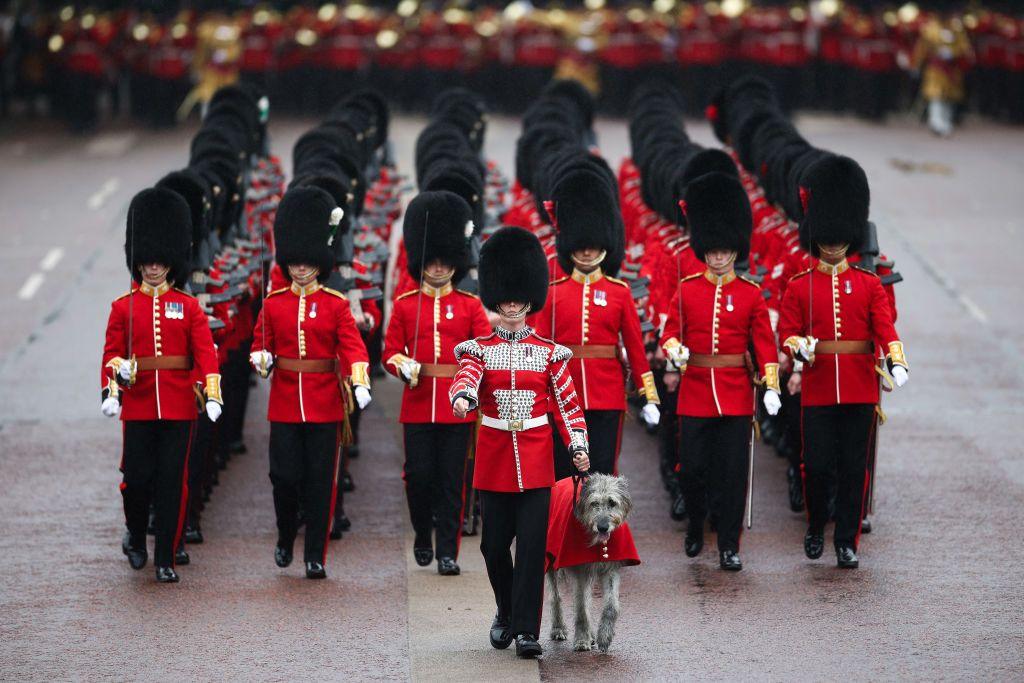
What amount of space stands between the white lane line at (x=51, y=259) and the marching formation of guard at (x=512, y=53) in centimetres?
599

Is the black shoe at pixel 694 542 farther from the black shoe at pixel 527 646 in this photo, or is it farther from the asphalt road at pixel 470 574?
the black shoe at pixel 527 646

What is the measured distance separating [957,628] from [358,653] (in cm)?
210

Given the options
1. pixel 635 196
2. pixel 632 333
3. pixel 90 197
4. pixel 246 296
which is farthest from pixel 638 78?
pixel 632 333

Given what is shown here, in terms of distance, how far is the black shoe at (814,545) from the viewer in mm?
7531

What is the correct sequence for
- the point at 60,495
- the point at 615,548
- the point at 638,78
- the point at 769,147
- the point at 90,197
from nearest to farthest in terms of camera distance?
the point at 615,548 < the point at 60,495 < the point at 769,147 < the point at 90,197 < the point at 638,78

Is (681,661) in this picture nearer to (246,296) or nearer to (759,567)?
(759,567)

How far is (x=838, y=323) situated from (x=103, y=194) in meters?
11.1

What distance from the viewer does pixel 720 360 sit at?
756 centimetres

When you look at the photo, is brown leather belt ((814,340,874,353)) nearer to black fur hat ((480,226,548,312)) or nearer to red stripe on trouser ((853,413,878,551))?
red stripe on trouser ((853,413,878,551))

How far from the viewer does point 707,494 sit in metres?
7.86

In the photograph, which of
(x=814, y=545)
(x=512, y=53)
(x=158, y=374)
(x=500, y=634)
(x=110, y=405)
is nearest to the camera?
(x=500, y=634)

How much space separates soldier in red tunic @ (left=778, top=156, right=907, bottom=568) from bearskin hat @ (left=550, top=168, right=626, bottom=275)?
75cm

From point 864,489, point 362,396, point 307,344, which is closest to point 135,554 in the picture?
point 307,344

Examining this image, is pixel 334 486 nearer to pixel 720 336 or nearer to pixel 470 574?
pixel 470 574
